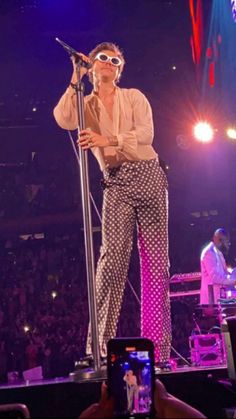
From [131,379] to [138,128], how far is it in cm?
142

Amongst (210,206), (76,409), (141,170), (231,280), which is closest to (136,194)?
(141,170)

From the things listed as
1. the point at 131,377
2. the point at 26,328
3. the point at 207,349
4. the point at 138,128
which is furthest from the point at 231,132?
the point at 131,377

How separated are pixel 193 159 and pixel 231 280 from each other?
225 inches

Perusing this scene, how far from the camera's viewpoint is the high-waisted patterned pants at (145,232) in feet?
8.96

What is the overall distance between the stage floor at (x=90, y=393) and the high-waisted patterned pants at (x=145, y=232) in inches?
21.5

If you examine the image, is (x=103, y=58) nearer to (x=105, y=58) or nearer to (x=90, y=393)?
(x=105, y=58)

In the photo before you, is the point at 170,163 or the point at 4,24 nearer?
→ the point at 4,24

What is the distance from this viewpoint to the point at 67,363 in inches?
319

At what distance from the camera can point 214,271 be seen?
5.87m

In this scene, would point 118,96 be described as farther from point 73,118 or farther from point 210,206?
point 210,206

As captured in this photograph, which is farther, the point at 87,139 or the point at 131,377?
the point at 87,139

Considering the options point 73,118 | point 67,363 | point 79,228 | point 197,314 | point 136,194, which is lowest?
point 67,363

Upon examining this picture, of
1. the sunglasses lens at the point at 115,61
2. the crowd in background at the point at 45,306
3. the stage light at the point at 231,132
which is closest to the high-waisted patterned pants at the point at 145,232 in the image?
the sunglasses lens at the point at 115,61

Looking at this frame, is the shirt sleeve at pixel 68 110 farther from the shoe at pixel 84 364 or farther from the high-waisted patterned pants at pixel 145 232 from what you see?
the shoe at pixel 84 364
